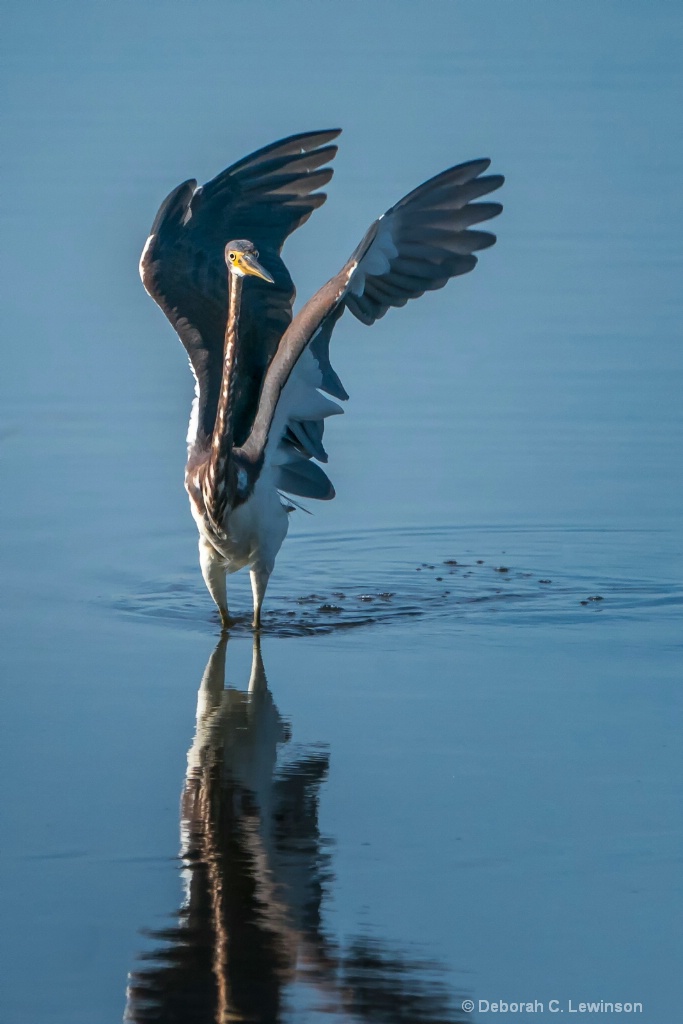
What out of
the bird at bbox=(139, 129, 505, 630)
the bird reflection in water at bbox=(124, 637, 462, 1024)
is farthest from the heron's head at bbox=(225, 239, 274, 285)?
the bird reflection in water at bbox=(124, 637, 462, 1024)

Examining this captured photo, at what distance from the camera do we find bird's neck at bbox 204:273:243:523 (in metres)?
7.10

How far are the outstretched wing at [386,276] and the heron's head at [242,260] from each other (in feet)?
1.11

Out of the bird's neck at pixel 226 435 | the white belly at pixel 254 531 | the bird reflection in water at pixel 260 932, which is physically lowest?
the bird reflection in water at pixel 260 932

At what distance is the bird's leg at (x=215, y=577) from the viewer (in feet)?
23.9

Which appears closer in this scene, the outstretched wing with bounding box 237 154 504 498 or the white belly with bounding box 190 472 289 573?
the outstretched wing with bounding box 237 154 504 498

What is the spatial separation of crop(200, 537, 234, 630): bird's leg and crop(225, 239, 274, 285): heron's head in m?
1.17

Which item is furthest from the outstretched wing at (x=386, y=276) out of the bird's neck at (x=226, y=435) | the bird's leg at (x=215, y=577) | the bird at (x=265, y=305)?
the bird's leg at (x=215, y=577)

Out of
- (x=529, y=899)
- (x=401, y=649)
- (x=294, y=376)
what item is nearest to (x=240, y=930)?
(x=529, y=899)

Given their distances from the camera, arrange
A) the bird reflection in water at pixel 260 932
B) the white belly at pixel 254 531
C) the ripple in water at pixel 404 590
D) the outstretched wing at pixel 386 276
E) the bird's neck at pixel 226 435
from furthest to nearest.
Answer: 1. the ripple in water at pixel 404 590
2. the white belly at pixel 254 531
3. the bird's neck at pixel 226 435
4. the outstretched wing at pixel 386 276
5. the bird reflection in water at pixel 260 932

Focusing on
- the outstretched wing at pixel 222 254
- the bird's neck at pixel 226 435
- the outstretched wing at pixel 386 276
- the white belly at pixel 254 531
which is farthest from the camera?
the outstretched wing at pixel 222 254

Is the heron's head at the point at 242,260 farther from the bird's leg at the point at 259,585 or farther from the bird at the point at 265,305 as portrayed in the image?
the bird's leg at the point at 259,585

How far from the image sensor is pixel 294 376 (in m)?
7.04

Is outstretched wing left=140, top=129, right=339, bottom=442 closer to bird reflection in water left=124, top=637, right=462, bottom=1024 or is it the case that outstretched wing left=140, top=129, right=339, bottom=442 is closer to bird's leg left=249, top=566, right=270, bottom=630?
bird's leg left=249, top=566, right=270, bottom=630

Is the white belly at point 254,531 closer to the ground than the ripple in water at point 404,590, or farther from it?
farther from it
